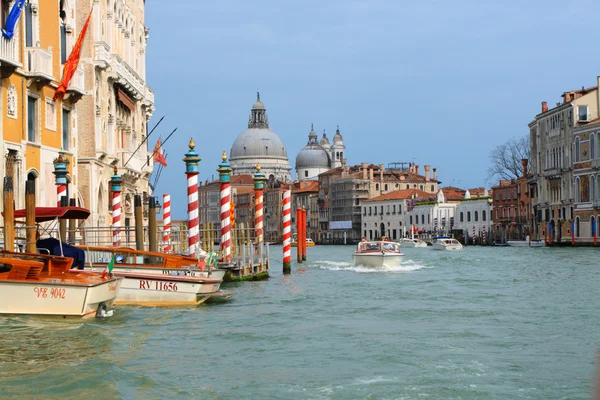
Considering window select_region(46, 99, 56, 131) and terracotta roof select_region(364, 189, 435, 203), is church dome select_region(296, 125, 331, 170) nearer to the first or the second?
terracotta roof select_region(364, 189, 435, 203)

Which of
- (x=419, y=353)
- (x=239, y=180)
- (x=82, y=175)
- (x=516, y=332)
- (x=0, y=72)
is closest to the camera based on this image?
(x=419, y=353)

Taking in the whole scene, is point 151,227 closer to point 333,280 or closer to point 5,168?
point 5,168

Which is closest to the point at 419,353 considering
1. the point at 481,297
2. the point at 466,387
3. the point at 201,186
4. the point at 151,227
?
the point at 466,387

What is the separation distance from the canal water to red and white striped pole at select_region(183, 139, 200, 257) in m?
2.08

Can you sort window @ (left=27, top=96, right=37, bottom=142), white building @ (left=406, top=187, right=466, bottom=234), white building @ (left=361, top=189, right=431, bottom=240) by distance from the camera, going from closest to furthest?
window @ (left=27, top=96, right=37, bottom=142)
white building @ (left=406, top=187, right=466, bottom=234)
white building @ (left=361, top=189, right=431, bottom=240)

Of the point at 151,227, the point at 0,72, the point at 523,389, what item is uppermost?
the point at 0,72

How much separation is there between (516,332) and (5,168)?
9.97 meters

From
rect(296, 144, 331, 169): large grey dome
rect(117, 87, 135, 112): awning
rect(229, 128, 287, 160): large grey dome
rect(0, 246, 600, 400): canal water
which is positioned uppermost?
rect(229, 128, 287, 160): large grey dome

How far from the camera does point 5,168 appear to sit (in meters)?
19.8

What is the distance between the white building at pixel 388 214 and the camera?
117m

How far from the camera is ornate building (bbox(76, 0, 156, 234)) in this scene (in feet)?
86.3

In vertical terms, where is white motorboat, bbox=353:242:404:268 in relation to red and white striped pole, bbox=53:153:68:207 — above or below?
below

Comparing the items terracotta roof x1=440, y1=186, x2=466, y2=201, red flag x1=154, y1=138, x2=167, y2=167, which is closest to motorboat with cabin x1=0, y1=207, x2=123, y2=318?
red flag x1=154, y1=138, x2=167, y2=167

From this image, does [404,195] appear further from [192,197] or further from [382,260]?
[192,197]
